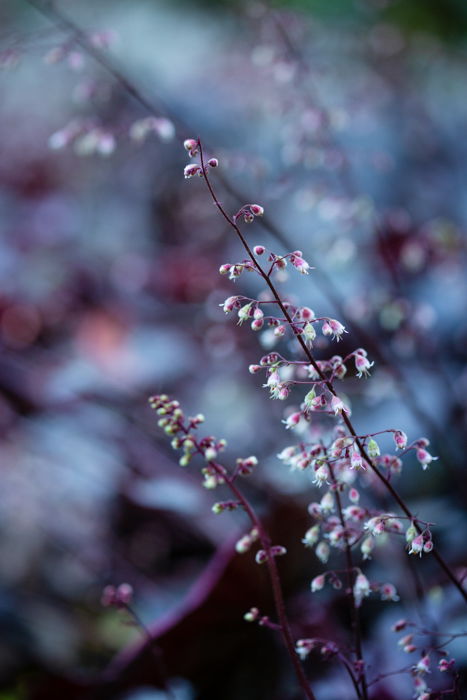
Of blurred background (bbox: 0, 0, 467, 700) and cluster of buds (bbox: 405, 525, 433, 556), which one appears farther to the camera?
blurred background (bbox: 0, 0, 467, 700)

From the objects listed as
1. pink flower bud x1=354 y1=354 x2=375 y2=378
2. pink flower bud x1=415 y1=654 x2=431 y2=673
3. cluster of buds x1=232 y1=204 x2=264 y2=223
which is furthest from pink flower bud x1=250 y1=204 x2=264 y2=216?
pink flower bud x1=415 y1=654 x2=431 y2=673

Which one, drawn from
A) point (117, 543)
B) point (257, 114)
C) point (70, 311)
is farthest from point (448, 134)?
point (117, 543)

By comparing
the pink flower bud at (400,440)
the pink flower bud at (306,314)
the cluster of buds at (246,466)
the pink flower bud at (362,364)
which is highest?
the pink flower bud at (306,314)

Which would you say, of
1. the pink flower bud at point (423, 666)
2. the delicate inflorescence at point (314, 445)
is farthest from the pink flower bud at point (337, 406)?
the pink flower bud at point (423, 666)

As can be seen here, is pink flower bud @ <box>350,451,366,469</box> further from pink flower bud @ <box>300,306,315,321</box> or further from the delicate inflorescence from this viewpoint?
pink flower bud @ <box>300,306,315,321</box>

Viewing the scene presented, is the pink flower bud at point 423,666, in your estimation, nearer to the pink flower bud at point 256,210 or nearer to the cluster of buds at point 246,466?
the cluster of buds at point 246,466

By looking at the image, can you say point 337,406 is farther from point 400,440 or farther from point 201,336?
point 201,336

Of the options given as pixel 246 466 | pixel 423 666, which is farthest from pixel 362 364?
pixel 423 666

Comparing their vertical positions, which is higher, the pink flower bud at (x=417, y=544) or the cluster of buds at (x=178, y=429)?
the cluster of buds at (x=178, y=429)

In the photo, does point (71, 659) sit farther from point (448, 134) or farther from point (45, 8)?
point (448, 134)
